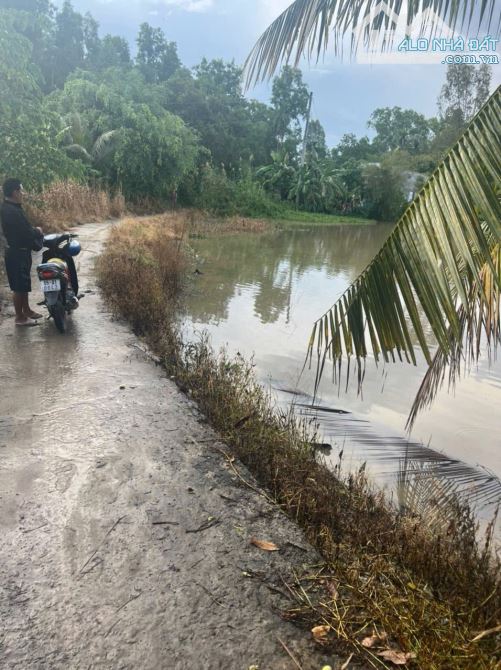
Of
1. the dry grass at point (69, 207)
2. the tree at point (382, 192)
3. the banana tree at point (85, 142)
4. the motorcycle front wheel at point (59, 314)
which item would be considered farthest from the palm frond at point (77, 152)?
the tree at point (382, 192)

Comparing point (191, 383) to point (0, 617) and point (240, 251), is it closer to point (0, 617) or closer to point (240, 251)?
point (0, 617)

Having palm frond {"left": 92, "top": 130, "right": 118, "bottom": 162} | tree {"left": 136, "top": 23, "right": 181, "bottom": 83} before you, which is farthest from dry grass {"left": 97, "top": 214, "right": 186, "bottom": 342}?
tree {"left": 136, "top": 23, "right": 181, "bottom": 83}

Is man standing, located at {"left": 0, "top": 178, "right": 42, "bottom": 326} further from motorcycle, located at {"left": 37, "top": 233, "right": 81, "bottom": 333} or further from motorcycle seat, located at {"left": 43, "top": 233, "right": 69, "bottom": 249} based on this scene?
motorcycle seat, located at {"left": 43, "top": 233, "right": 69, "bottom": 249}

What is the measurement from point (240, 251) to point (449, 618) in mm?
16683

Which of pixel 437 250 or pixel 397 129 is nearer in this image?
pixel 437 250

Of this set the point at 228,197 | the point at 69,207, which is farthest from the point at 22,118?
the point at 228,197

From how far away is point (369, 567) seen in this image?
7.72ft

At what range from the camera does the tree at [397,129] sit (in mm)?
62094

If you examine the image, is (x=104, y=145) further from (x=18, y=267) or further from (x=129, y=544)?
(x=129, y=544)

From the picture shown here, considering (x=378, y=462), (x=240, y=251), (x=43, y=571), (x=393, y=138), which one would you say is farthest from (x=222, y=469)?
(x=393, y=138)

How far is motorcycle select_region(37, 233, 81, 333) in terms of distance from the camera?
5.41 meters

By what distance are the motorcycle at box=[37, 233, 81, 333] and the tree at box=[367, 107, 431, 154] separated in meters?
62.4

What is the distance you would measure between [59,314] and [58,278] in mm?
439

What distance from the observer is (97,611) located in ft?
6.72
